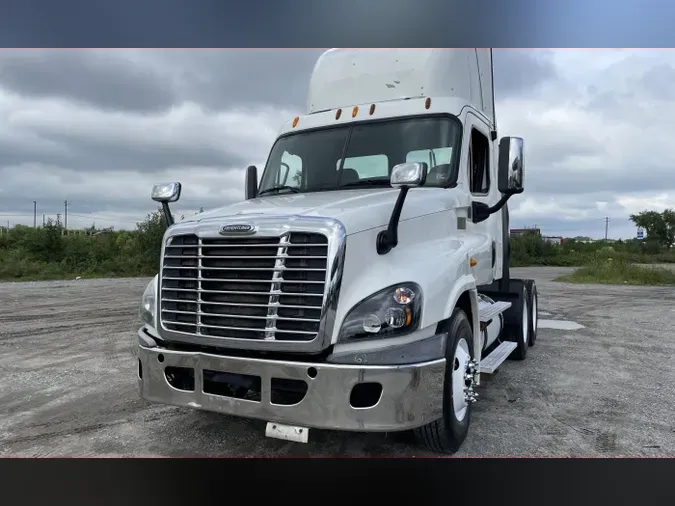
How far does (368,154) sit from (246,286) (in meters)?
1.91

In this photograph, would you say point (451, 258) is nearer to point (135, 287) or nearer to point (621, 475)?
point (621, 475)

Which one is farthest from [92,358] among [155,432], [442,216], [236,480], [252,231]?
[442,216]

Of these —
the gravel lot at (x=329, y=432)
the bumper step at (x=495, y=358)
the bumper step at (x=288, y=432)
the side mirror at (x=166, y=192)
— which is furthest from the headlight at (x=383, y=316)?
the side mirror at (x=166, y=192)

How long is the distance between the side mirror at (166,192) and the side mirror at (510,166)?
2640 mm

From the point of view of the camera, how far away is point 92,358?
684cm

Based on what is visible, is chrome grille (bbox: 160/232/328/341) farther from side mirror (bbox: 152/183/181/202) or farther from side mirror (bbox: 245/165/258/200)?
side mirror (bbox: 245/165/258/200)

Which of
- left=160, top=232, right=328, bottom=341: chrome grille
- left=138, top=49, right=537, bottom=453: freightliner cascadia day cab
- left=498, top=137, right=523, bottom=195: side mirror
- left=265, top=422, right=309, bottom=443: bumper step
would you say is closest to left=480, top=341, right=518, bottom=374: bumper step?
left=138, top=49, right=537, bottom=453: freightliner cascadia day cab

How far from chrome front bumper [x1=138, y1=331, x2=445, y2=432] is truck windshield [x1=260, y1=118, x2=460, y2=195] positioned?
71.5 inches

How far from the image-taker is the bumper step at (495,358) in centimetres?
441

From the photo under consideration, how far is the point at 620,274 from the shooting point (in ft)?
66.8

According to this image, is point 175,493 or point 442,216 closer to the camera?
point 175,493

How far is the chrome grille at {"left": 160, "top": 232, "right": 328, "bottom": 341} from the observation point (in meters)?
3.16

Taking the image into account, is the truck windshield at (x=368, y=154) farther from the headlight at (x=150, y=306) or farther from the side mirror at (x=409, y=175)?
the headlight at (x=150, y=306)

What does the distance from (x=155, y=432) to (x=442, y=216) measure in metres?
2.88
